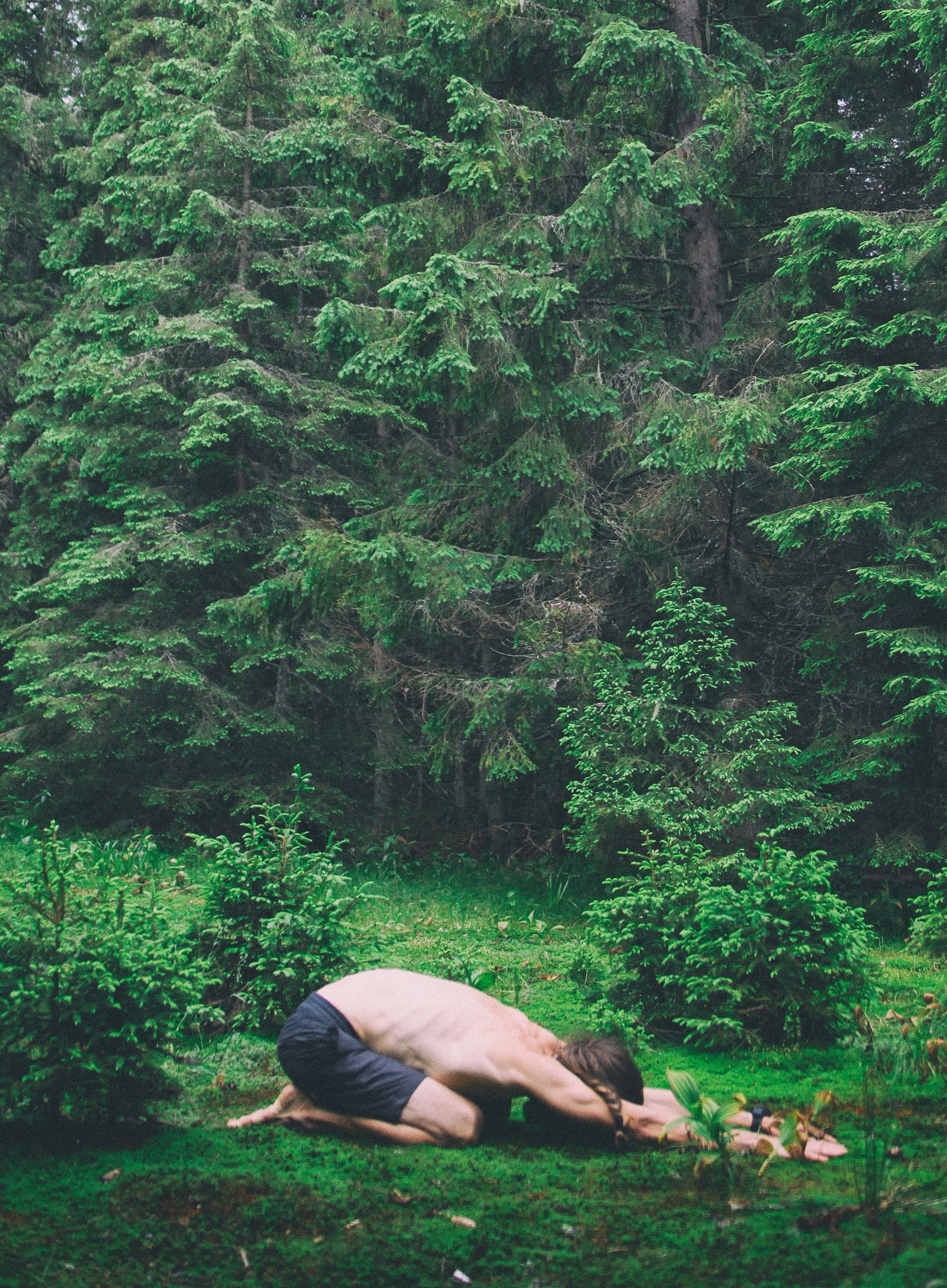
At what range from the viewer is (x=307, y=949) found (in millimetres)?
4992

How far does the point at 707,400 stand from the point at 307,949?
5.69 meters

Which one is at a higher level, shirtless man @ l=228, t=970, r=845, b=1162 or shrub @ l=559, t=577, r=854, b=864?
shrub @ l=559, t=577, r=854, b=864

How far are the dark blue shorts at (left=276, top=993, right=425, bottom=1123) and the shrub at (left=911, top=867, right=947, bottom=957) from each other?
3157 mm

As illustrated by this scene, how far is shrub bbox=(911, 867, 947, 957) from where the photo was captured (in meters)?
5.48

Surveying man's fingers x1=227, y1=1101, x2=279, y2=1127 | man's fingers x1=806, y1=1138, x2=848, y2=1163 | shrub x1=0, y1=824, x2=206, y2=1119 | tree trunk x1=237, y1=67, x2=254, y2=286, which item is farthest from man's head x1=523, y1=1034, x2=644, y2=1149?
tree trunk x1=237, y1=67, x2=254, y2=286

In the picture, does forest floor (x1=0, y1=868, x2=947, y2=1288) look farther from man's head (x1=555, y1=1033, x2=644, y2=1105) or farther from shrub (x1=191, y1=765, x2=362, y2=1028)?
shrub (x1=191, y1=765, x2=362, y2=1028)

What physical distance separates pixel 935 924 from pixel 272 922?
3437 mm

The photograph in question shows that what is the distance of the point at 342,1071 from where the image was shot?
12.0ft

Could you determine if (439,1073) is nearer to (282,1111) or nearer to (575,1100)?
(575,1100)

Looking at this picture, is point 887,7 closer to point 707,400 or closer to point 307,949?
point 707,400

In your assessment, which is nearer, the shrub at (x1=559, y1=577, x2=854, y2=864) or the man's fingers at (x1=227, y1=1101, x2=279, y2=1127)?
the man's fingers at (x1=227, y1=1101, x2=279, y2=1127)

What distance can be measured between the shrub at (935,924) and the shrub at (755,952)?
745 millimetres

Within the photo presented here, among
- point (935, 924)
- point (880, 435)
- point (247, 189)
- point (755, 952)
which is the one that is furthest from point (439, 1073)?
point (247, 189)

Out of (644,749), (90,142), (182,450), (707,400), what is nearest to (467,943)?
(644,749)
